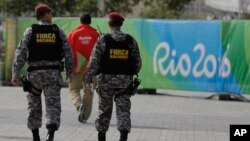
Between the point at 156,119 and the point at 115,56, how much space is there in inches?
173

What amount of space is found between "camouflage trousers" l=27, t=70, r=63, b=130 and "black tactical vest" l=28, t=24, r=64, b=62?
197mm

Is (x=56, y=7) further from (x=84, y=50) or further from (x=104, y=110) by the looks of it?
(x=104, y=110)

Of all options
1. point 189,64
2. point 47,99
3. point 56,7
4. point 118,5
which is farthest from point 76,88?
point 118,5

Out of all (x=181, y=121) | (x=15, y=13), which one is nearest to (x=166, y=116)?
(x=181, y=121)

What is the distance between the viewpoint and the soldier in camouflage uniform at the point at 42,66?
990cm

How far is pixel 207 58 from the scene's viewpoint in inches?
774

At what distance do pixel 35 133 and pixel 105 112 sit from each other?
1.01 m

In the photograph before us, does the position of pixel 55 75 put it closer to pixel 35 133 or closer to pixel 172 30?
pixel 35 133

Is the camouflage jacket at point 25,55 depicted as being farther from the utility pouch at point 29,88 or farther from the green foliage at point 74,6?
the green foliage at point 74,6

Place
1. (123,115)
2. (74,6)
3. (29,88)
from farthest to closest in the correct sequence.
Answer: (74,6) → (29,88) → (123,115)

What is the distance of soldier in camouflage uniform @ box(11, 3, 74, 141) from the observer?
9.90 metres

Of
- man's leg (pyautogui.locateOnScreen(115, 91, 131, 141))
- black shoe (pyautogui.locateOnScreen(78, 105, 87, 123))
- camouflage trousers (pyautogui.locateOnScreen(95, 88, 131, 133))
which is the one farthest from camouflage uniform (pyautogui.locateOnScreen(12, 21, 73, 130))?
black shoe (pyautogui.locateOnScreen(78, 105, 87, 123))

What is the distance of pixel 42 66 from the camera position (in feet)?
32.7

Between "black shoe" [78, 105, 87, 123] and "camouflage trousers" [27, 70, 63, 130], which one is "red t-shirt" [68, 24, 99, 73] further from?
"camouflage trousers" [27, 70, 63, 130]
